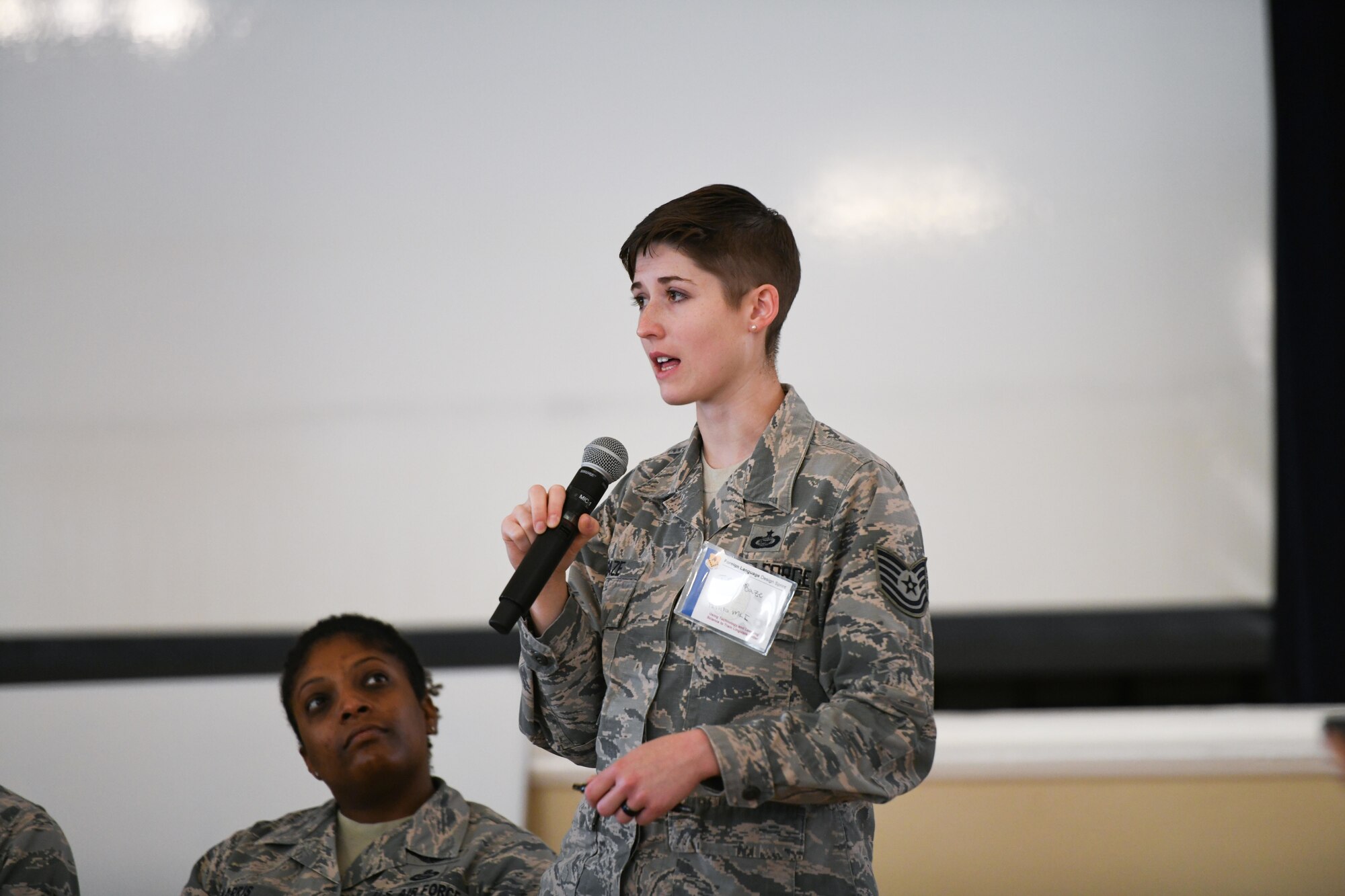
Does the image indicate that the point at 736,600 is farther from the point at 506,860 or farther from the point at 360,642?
the point at 360,642

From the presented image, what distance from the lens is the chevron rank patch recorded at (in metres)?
1.22

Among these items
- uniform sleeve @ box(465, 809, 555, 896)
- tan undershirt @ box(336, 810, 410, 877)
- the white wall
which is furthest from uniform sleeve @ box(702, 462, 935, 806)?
the white wall

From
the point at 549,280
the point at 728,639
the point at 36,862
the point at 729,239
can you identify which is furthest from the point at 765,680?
the point at 549,280

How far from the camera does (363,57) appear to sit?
3529 mm

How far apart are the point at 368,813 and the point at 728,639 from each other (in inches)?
47.0

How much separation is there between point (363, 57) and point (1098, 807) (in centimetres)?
302

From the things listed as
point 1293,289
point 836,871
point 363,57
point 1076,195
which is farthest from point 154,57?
point 1293,289

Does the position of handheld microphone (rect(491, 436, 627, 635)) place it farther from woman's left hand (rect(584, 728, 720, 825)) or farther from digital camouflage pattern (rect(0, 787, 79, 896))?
digital camouflage pattern (rect(0, 787, 79, 896))

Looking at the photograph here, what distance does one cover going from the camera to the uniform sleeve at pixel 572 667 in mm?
1374

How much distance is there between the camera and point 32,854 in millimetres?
2088

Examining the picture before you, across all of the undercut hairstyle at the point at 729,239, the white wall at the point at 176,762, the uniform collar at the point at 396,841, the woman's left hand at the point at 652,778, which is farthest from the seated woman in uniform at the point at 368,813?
the undercut hairstyle at the point at 729,239

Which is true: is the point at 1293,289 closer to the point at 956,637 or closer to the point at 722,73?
the point at 956,637

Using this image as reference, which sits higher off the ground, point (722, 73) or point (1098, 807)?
point (722, 73)

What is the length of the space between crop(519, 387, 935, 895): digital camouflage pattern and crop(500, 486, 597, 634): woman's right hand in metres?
0.02
